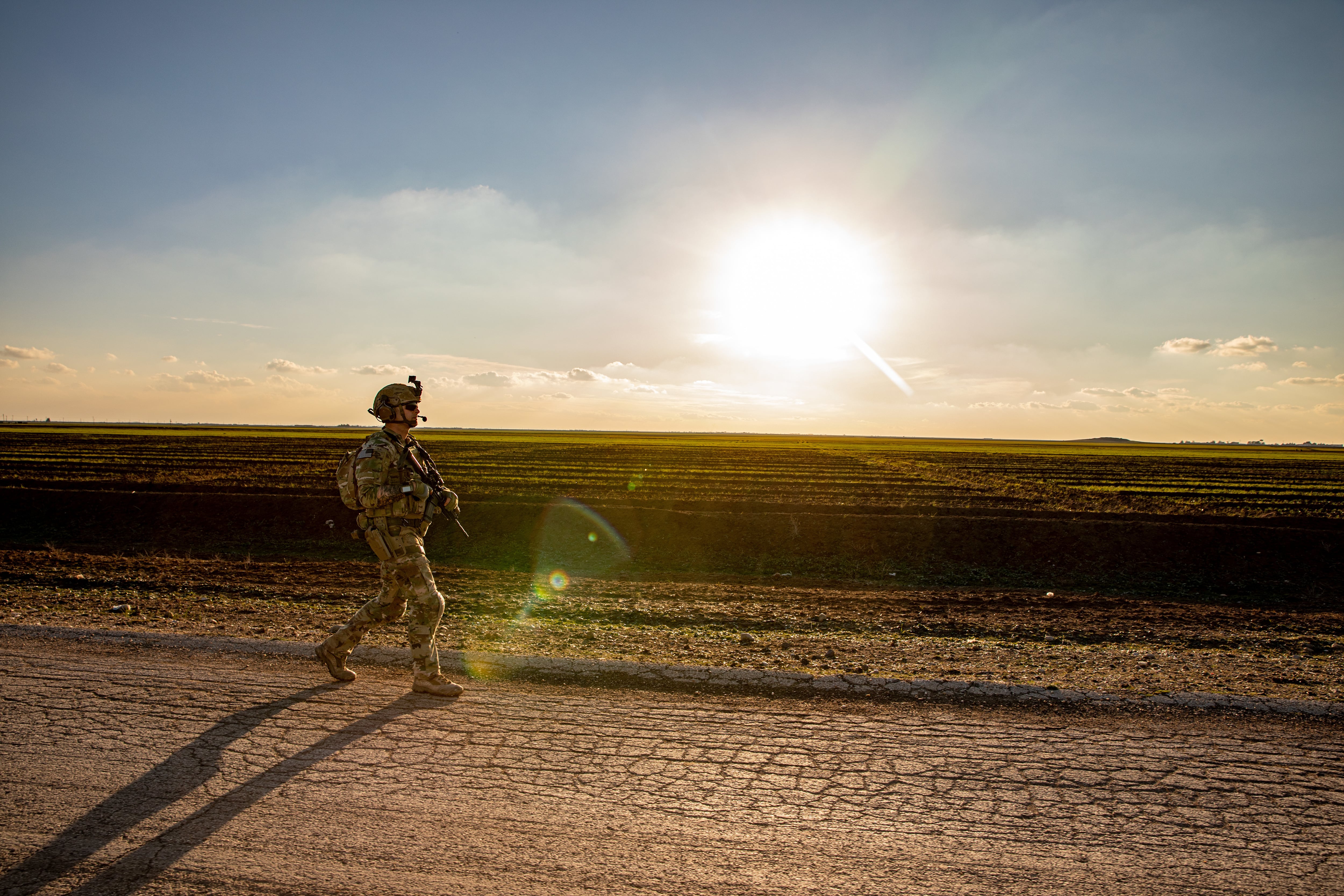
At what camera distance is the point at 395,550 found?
5504 mm

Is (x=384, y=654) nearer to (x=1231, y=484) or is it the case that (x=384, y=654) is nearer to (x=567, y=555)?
(x=567, y=555)

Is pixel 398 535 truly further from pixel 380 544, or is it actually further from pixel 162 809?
pixel 162 809

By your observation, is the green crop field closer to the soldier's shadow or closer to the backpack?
the backpack

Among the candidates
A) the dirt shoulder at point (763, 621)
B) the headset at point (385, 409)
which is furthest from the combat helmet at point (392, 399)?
the dirt shoulder at point (763, 621)

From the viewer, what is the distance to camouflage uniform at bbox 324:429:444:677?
5.38 meters

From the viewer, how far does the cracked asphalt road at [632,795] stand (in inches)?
125

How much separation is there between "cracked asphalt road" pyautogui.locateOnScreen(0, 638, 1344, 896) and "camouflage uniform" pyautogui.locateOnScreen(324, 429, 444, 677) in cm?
43

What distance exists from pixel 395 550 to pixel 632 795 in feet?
9.06

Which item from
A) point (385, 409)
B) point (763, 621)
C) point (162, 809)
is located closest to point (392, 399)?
point (385, 409)

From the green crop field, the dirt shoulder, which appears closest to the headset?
the dirt shoulder

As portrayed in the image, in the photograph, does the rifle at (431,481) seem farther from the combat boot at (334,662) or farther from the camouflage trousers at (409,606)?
the combat boot at (334,662)

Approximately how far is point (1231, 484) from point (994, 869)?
1719 inches

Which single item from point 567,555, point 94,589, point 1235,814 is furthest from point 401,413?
point 567,555

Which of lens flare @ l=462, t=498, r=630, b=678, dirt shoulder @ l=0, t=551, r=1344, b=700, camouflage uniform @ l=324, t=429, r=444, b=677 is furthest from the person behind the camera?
lens flare @ l=462, t=498, r=630, b=678
